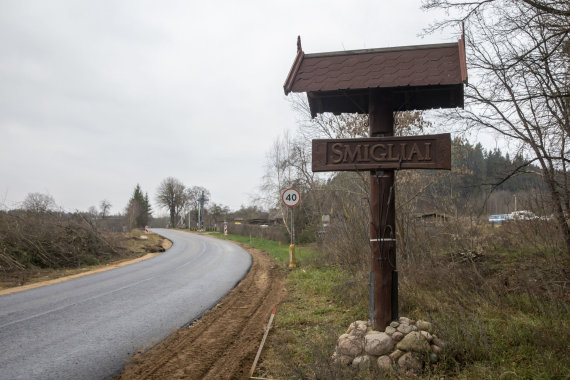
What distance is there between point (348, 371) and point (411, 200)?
814 centimetres

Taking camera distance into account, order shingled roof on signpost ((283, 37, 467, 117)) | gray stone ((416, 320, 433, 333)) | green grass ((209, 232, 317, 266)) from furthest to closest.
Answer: green grass ((209, 232, 317, 266))
shingled roof on signpost ((283, 37, 467, 117))
gray stone ((416, 320, 433, 333))

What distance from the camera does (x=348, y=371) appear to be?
3965 millimetres

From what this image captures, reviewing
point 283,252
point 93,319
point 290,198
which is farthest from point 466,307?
point 283,252

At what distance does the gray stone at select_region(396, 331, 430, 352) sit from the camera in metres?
4.29

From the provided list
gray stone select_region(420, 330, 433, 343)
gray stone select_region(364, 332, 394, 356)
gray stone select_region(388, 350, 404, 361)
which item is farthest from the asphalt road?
gray stone select_region(420, 330, 433, 343)

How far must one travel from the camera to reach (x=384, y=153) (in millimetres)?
4934

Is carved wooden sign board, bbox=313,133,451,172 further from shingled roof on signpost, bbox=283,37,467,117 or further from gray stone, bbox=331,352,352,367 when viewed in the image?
gray stone, bbox=331,352,352,367

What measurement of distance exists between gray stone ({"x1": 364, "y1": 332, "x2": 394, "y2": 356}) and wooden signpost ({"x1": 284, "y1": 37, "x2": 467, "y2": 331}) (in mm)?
284

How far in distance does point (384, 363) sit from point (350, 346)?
45 cm

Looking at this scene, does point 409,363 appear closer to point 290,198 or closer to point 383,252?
point 383,252

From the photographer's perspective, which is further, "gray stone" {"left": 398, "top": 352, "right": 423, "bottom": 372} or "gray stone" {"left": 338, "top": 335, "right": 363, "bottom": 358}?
"gray stone" {"left": 338, "top": 335, "right": 363, "bottom": 358}

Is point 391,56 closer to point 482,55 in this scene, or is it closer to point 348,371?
point 348,371

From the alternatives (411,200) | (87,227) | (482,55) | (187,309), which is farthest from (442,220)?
(87,227)

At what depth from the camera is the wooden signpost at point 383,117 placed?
480 centimetres
